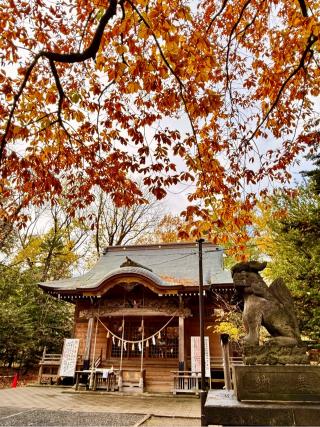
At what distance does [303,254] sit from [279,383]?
9.14 metres

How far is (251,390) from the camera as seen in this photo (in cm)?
423

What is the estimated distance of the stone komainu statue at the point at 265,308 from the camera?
15.5 feet

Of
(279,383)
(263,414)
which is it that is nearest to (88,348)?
(279,383)

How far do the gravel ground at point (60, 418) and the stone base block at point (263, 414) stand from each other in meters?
5.05

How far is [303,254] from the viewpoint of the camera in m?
12.4

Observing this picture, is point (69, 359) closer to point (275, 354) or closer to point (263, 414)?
point (275, 354)

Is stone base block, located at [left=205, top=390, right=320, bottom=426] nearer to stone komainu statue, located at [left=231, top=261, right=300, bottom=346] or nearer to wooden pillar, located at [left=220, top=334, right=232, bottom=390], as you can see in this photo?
stone komainu statue, located at [left=231, top=261, right=300, bottom=346]

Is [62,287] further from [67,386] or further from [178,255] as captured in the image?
[178,255]

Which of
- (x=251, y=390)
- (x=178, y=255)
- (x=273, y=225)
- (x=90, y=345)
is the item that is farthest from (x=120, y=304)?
(x=251, y=390)

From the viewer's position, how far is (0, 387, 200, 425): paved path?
9742 millimetres

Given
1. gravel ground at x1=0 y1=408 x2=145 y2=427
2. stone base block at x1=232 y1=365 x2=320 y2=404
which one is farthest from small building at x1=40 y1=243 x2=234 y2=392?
stone base block at x1=232 y1=365 x2=320 y2=404

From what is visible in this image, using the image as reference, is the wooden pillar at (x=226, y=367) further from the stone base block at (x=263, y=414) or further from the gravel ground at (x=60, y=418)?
the stone base block at (x=263, y=414)

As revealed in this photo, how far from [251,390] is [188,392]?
1038cm

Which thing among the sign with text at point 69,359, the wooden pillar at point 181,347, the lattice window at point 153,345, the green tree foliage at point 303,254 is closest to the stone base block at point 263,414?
the green tree foliage at point 303,254
